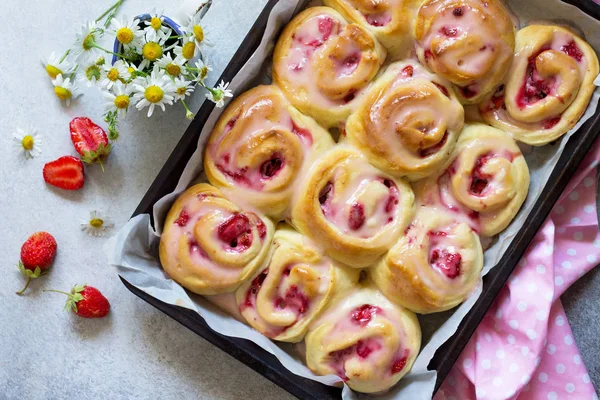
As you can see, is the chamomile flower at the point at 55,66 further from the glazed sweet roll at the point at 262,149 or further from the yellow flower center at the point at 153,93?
the glazed sweet roll at the point at 262,149

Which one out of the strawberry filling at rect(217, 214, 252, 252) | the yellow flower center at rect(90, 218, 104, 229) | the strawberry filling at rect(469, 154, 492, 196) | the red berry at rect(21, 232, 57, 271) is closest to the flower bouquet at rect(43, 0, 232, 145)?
the strawberry filling at rect(217, 214, 252, 252)

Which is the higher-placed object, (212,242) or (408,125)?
(408,125)

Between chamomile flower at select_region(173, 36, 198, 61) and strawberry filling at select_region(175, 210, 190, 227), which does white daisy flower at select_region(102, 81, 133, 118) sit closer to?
chamomile flower at select_region(173, 36, 198, 61)

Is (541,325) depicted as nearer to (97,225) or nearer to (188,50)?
(188,50)

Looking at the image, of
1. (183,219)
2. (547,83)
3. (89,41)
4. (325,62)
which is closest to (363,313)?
(183,219)

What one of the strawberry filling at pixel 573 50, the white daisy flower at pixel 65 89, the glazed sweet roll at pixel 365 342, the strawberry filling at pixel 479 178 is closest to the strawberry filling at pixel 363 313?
the glazed sweet roll at pixel 365 342

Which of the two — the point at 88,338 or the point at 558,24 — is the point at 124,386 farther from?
the point at 558,24
